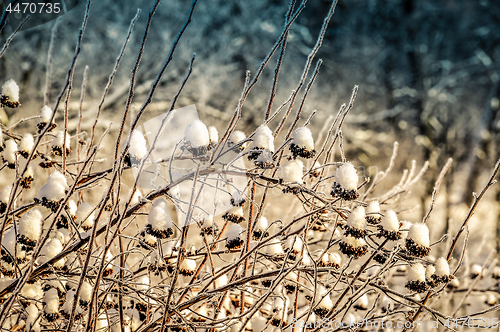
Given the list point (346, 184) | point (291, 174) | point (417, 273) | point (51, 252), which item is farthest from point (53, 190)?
point (417, 273)

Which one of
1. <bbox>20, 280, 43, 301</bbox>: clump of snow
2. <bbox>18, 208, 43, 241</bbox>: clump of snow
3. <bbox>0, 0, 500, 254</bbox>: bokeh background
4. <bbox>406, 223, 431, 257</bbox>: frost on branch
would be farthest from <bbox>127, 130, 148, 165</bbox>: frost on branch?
<bbox>0, 0, 500, 254</bbox>: bokeh background

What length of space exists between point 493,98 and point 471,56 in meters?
1.04

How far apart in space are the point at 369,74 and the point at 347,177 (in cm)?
743

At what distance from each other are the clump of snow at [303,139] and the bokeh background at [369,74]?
548 centimetres

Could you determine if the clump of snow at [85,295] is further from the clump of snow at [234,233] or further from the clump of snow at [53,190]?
the clump of snow at [234,233]

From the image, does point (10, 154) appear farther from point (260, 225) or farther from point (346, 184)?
point (346, 184)

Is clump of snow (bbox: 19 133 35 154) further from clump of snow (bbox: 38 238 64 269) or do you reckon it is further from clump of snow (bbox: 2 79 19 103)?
clump of snow (bbox: 38 238 64 269)

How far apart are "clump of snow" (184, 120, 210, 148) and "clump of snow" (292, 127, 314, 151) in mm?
257

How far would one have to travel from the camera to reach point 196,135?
96 cm

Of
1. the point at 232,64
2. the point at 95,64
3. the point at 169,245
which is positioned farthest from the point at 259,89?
the point at 169,245

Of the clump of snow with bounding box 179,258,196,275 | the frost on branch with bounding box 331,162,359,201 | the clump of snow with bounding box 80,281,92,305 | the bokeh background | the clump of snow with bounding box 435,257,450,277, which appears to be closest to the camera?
the frost on branch with bounding box 331,162,359,201

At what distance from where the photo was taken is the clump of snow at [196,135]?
96 centimetres

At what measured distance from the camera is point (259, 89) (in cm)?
685

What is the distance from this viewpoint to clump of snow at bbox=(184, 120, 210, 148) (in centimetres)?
96
